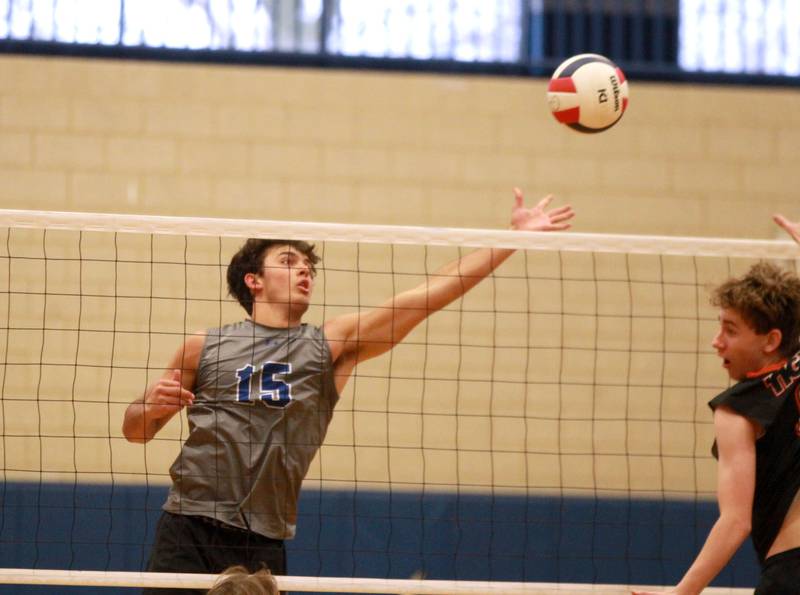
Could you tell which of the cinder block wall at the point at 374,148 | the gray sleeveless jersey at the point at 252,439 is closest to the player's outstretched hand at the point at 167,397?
the gray sleeveless jersey at the point at 252,439

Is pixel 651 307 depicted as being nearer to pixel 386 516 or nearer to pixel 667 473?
pixel 667 473

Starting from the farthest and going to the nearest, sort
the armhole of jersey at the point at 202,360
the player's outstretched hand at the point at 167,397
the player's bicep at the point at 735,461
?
the armhole of jersey at the point at 202,360, the player's outstretched hand at the point at 167,397, the player's bicep at the point at 735,461

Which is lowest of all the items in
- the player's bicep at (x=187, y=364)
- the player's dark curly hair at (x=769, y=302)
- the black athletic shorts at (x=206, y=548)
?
the black athletic shorts at (x=206, y=548)

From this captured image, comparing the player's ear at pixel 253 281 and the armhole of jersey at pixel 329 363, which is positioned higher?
the player's ear at pixel 253 281

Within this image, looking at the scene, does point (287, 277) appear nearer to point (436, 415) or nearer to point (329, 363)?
point (329, 363)

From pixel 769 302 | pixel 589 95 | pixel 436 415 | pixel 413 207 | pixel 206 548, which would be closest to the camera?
pixel 769 302

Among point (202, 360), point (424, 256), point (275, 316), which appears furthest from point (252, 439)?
point (424, 256)

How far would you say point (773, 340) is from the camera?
3725mm

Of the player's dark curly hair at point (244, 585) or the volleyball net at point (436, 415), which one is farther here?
the volleyball net at point (436, 415)

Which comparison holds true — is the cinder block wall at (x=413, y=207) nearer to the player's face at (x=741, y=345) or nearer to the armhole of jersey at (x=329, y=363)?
the armhole of jersey at (x=329, y=363)

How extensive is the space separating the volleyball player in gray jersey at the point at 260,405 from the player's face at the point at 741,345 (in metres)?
1.15

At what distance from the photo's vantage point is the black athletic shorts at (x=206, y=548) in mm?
4461

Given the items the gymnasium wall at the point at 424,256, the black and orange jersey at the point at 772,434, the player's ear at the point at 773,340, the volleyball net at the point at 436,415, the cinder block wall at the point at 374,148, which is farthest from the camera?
the cinder block wall at the point at 374,148

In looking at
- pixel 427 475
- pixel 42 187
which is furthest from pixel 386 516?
pixel 42 187
